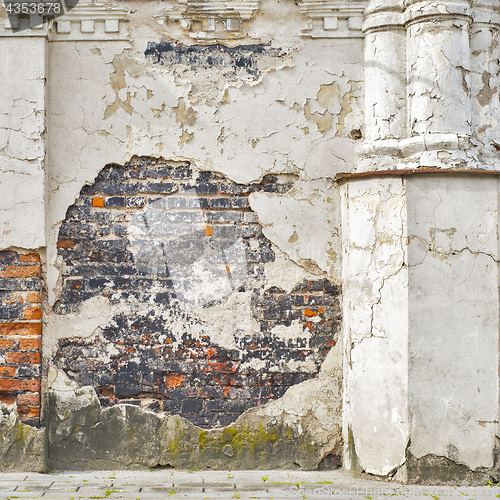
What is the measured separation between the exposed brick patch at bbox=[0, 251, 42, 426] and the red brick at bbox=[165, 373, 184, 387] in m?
0.70

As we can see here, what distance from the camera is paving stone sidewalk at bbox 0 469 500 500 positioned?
2.90 metres

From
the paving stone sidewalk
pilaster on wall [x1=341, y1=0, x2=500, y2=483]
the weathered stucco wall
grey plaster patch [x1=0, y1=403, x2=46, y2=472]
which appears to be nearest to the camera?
the paving stone sidewalk

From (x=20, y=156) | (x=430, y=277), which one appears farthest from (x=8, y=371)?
(x=430, y=277)

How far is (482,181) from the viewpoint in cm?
310

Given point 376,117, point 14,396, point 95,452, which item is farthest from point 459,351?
point 14,396

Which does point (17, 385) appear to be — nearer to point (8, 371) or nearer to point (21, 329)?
point (8, 371)

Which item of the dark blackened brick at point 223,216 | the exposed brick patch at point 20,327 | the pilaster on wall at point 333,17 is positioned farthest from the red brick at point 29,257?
the pilaster on wall at point 333,17

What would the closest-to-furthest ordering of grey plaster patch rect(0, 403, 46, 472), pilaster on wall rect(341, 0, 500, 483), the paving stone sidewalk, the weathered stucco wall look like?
the paving stone sidewalk < pilaster on wall rect(341, 0, 500, 483) < grey plaster patch rect(0, 403, 46, 472) < the weathered stucco wall

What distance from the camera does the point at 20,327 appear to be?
10.6 feet

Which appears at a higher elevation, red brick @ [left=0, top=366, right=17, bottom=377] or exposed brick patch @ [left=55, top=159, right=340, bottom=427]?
exposed brick patch @ [left=55, top=159, right=340, bottom=427]

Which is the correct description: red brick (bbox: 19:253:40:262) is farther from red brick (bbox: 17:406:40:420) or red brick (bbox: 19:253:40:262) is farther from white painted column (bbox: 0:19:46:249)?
red brick (bbox: 17:406:40:420)

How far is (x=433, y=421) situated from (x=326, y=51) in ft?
6.93

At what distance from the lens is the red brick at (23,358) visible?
3.21 m

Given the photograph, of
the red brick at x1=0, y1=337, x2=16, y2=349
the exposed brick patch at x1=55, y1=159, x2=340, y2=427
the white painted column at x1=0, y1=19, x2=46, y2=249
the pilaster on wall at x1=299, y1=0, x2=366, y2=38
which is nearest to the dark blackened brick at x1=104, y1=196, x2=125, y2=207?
the exposed brick patch at x1=55, y1=159, x2=340, y2=427
